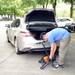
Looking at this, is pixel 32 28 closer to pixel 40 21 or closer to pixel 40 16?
pixel 40 21

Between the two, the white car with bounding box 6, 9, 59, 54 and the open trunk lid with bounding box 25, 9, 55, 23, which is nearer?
the white car with bounding box 6, 9, 59, 54

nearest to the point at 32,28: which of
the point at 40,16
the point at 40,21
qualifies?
the point at 40,21

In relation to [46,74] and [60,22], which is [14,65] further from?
[60,22]

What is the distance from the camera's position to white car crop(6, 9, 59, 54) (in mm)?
5324

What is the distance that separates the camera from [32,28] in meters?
5.81

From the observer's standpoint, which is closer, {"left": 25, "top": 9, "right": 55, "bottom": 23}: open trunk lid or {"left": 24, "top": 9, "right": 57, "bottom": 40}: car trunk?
{"left": 24, "top": 9, "right": 57, "bottom": 40}: car trunk

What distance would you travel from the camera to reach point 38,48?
17.6 feet

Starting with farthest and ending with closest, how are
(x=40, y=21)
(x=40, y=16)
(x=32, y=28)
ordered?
(x=40, y=16)
(x=40, y=21)
(x=32, y=28)

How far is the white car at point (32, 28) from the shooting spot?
532 cm

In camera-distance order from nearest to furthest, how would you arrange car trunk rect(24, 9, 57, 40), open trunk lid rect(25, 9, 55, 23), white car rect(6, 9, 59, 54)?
1. white car rect(6, 9, 59, 54)
2. car trunk rect(24, 9, 57, 40)
3. open trunk lid rect(25, 9, 55, 23)

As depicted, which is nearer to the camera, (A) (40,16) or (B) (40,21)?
(B) (40,21)

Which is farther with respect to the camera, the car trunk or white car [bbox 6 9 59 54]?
the car trunk

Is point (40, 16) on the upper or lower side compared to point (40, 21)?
upper

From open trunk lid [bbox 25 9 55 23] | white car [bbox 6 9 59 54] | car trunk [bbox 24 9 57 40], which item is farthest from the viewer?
open trunk lid [bbox 25 9 55 23]
